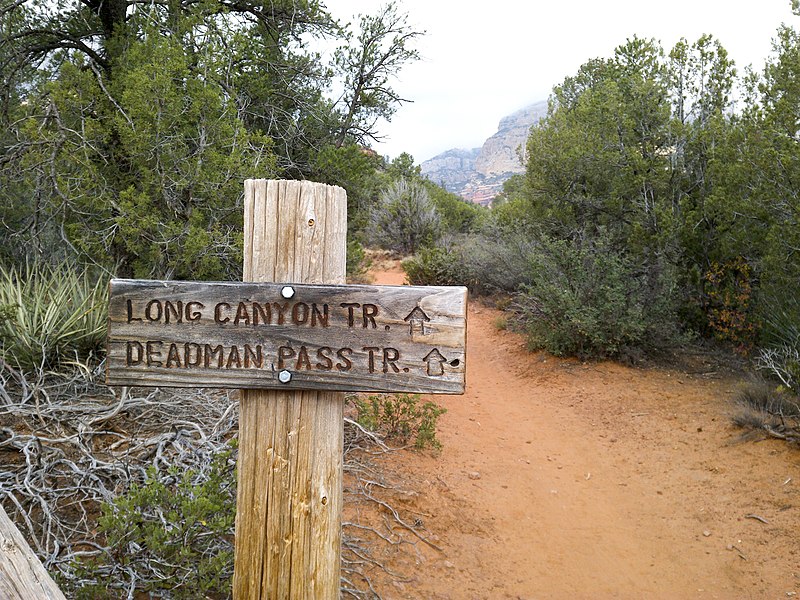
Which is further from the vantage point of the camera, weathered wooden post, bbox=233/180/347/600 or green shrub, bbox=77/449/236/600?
green shrub, bbox=77/449/236/600

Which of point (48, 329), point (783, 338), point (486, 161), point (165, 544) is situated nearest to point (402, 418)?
point (48, 329)

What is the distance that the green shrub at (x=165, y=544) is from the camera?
2576 millimetres

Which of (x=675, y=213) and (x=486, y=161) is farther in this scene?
(x=486, y=161)

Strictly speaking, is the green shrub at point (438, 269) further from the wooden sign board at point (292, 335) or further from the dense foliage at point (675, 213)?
the wooden sign board at point (292, 335)

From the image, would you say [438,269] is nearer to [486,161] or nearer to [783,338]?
[783,338]

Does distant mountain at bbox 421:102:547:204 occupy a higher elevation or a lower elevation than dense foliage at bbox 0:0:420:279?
higher

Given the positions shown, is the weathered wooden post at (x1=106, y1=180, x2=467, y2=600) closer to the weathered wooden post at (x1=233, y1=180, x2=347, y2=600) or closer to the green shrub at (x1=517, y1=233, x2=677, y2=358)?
the weathered wooden post at (x1=233, y1=180, x2=347, y2=600)

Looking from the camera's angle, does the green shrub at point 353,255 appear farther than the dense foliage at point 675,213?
Yes

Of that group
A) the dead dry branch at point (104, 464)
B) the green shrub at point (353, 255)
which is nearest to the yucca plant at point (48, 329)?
the dead dry branch at point (104, 464)

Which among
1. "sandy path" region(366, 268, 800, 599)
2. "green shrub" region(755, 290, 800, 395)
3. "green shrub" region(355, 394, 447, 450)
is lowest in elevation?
"sandy path" region(366, 268, 800, 599)

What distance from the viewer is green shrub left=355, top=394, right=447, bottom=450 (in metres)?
5.48

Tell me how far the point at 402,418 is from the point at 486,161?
142093 mm

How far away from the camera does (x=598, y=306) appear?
8531 millimetres

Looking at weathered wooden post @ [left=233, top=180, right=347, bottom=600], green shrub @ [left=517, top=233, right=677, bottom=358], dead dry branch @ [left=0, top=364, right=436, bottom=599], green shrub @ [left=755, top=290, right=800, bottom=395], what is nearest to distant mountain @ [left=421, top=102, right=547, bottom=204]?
green shrub @ [left=517, top=233, right=677, bottom=358]
